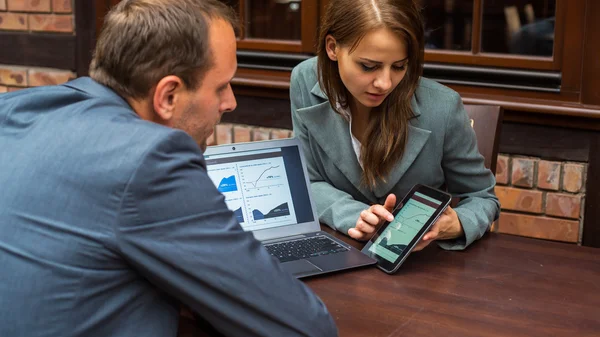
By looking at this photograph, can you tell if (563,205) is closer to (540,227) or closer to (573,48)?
(540,227)

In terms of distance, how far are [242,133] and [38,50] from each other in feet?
3.63

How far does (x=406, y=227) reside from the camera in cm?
167

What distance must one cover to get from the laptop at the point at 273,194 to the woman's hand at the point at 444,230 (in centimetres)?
15

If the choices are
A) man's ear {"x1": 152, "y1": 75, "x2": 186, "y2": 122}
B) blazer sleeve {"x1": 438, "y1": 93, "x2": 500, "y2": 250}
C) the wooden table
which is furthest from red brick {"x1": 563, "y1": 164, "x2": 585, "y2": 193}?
man's ear {"x1": 152, "y1": 75, "x2": 186, "y2": 122}

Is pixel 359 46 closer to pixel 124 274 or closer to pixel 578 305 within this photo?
pixel 578 305

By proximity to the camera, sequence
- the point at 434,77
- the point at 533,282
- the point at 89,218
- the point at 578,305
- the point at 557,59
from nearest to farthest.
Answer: the point at 89,218, the point at 578,305, the point at 533,282, the point at 557,59, the point at 434,77

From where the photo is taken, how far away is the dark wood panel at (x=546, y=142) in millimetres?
2564

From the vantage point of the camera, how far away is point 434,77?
284 cm

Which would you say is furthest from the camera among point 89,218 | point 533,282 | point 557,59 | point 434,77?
point 434,77

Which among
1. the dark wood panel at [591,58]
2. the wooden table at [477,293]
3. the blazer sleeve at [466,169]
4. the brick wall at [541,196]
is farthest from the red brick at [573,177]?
the wooden table at [477,293]

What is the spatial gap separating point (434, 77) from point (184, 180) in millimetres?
1913

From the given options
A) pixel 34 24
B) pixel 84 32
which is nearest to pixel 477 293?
pixel 84 32

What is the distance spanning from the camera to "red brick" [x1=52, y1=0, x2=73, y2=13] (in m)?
3.45

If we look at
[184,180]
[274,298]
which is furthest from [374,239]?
[184,180]
